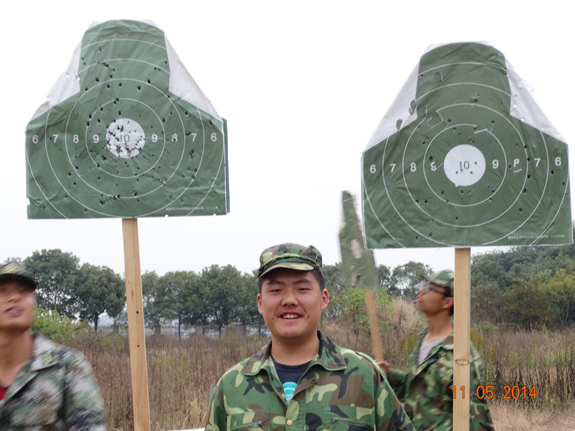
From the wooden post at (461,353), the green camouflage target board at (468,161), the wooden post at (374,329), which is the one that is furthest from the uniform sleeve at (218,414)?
the green camouflage target board at (468,161)

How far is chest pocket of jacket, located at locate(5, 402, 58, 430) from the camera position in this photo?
1.86 m

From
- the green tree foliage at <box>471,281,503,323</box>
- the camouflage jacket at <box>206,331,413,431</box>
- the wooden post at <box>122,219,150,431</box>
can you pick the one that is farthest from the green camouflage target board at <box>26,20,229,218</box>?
the green tree foliage at <box>471,281,503,323</box>

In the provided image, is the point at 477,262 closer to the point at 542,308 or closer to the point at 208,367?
the point at 542,308

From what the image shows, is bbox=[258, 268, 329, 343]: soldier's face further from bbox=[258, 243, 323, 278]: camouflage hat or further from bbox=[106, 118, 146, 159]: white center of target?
bbox=[106, 118, 146, 159]: white center of target

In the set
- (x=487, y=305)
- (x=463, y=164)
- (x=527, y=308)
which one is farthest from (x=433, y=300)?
(x=527, y=308)

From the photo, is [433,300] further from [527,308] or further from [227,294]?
[527,308]

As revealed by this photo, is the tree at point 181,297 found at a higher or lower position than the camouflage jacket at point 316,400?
lower

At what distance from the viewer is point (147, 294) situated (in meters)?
Result: 8.95

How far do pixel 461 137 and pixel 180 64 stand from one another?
195 centimetres

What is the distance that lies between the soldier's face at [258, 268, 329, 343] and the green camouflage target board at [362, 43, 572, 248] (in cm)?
178

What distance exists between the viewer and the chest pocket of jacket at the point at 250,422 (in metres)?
1.73

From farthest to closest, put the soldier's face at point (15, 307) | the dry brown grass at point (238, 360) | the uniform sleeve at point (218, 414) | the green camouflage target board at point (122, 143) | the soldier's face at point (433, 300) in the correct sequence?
the dry brown grass at point (238, 360)
the green camouflage target board at point (122, 143)
the soldier's face at point (433, 300)
the soldier's face at point (15, 307)
the uniform sleeve at point (218, 414)

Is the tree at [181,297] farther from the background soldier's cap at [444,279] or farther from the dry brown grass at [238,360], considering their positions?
the background soldier's cap at [444,279]

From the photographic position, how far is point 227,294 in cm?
916
